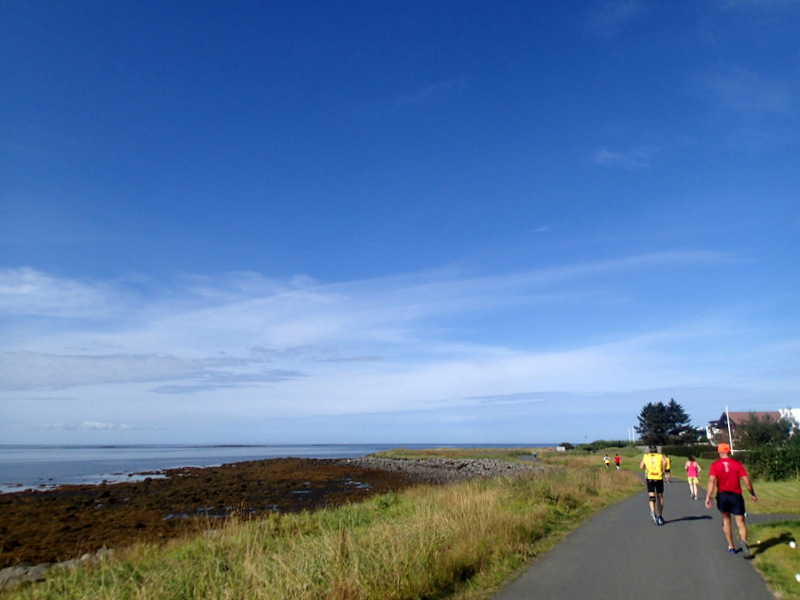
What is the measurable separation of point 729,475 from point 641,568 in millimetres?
2449

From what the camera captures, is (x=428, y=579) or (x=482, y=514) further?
(x=482, y=514)

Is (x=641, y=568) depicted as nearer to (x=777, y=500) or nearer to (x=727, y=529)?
(x=727, y=529)

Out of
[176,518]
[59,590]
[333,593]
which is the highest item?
[333,593]

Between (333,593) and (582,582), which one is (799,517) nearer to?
(582,582)

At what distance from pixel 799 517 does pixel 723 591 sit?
9.09 meters

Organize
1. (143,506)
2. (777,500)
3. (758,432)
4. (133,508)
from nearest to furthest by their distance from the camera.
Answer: (777,500)
(133,508)
(143,506)
(758,432)

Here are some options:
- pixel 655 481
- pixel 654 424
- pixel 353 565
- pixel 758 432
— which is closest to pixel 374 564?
pixel 353 565

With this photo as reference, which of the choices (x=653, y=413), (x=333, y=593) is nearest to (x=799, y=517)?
(x=333, y=593)

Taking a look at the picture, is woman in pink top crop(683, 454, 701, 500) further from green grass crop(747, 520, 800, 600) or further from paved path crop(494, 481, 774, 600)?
green grass crop(747, 520, 800, 600)

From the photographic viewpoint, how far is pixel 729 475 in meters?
9.47

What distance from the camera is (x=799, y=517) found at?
13898 mm

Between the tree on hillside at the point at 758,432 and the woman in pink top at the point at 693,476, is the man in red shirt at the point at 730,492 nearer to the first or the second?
the woman in pink top at the point at 693,476

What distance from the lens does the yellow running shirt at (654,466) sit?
13.4 metres

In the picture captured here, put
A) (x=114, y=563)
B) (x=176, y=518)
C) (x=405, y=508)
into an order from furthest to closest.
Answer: (x=176, y=518)
(x=405, y=508)
(x=114, y=563)
